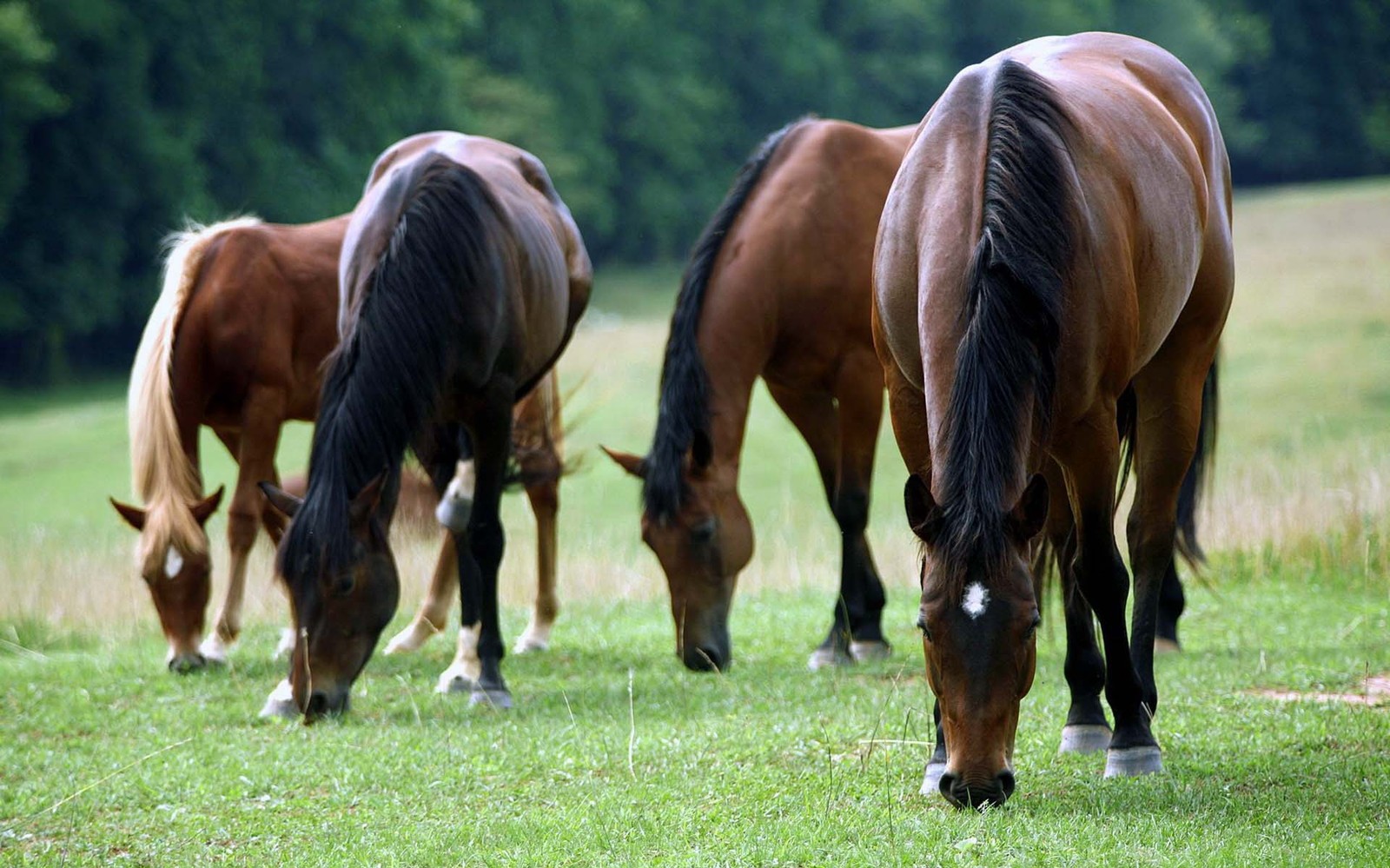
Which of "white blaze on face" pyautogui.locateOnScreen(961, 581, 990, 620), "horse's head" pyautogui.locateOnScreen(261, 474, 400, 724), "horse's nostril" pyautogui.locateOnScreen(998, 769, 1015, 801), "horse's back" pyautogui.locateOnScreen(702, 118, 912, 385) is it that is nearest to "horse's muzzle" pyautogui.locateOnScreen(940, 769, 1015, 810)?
"horse's nostril" pyautogui.locateOnScreen(998, 769, 1015, 801)

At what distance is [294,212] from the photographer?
3728 centimetres

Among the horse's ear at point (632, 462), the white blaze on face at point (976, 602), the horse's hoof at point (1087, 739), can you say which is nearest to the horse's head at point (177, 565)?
the horse's ear at point (632, 462)

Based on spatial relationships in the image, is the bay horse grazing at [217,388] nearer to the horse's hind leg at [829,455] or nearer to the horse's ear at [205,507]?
the horse's ear at [205,507]

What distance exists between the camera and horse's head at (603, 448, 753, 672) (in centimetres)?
685

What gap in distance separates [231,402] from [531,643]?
2.16 meters

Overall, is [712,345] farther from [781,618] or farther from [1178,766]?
[1178,766]

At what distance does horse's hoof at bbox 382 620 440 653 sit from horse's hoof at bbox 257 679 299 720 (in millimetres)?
1776

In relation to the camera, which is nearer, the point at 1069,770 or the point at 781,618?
the point at 1069,770

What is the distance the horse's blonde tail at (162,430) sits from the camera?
287 inches

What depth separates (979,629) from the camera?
12.0ft

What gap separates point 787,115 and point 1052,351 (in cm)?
5755

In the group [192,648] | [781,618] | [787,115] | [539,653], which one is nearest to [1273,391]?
[781,618]

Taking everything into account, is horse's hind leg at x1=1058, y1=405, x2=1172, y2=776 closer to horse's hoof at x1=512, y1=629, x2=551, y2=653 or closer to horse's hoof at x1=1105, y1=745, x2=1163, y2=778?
horse's hoof at x1=1105, y1=745, x2=1163, y2=778

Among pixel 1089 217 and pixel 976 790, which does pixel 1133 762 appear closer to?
pixel 976 790
